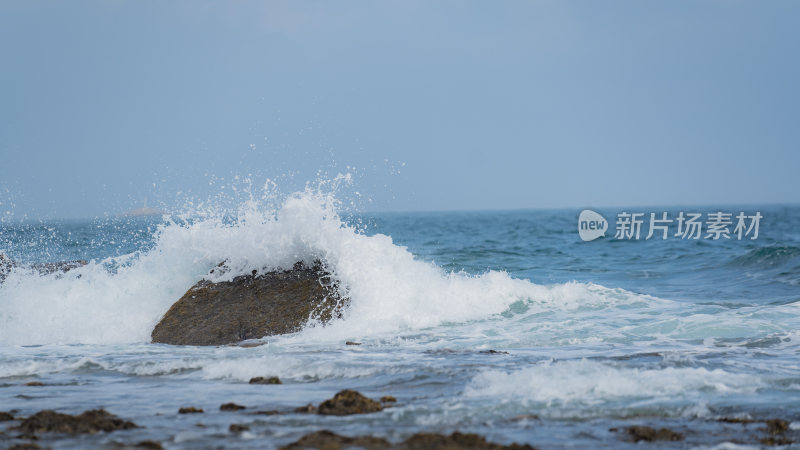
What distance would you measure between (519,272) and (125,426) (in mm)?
14211

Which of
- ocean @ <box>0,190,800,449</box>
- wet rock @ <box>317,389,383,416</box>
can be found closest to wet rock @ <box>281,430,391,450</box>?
ocean @ <box>0,190,800,449</box>

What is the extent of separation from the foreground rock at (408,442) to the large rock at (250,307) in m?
5.00

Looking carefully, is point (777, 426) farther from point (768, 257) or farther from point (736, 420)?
point (768, 257)

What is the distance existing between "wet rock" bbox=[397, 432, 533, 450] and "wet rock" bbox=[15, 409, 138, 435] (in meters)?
1.66

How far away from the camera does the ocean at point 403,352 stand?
455cm

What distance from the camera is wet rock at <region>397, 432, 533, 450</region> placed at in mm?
3855

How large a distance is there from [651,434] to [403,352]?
367cm

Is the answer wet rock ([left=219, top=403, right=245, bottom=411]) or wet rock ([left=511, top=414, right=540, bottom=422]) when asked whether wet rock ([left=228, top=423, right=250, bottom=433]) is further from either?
wet rock ([left=511, top=414, right=540, bottom=422])

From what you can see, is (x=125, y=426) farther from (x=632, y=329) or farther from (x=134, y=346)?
(x=632, y=329)

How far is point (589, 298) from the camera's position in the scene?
40.0 ft

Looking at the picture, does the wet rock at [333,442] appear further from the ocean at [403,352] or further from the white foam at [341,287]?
the white foam at [341,287]

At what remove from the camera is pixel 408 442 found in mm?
3988

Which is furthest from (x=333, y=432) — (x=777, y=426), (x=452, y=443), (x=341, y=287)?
(x=341, y=287)

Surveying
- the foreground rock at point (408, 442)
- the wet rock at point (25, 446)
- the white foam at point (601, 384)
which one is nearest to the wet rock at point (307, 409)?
the foreground rock at point (408, 442)
